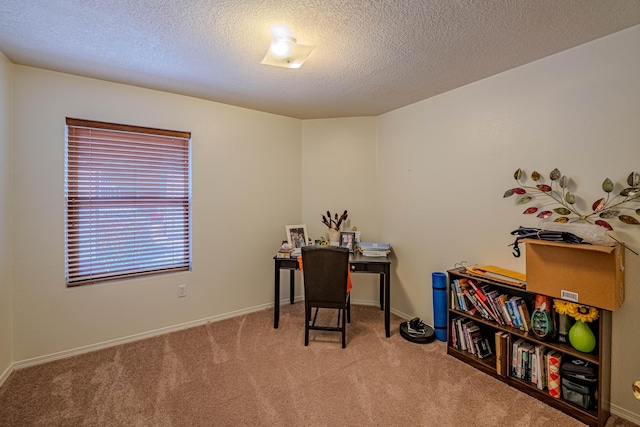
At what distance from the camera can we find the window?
2.50 m

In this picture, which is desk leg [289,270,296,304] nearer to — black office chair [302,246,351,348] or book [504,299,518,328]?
black office chair [302,246,351,348]

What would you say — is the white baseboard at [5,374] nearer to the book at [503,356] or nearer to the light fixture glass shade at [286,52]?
the light fixture glass shade at [286,52]

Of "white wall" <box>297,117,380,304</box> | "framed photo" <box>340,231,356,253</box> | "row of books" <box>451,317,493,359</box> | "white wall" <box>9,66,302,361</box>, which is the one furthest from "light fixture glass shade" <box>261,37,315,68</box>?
"row of books" <box>451,317,493,359</box>

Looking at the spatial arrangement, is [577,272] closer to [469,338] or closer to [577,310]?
[577,310]

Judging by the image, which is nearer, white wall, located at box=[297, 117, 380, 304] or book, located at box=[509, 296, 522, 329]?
book, located at box=[509, 296, 522, 329]

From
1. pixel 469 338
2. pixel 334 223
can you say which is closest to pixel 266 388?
pixel 469 338

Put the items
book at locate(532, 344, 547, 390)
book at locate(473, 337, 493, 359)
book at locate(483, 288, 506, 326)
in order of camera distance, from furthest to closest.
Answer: book at locate(473, 337, 493, 359)
book at locate(483, 288, 506, 326)
book at locate(532, 344, 547, 390)

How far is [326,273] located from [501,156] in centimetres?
176

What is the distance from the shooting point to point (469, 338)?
93.7 inches

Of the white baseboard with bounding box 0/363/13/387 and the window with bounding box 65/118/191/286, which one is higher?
the window with bounding box 65/118/191/286

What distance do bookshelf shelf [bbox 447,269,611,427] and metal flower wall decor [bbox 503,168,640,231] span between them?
0.57 meters

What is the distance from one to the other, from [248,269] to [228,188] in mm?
966

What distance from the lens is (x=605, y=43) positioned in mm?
1861

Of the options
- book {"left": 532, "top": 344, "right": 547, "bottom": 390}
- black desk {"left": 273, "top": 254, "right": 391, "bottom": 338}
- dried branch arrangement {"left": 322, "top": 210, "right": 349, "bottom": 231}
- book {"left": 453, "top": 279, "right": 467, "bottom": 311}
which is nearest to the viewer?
book {"left": 532, "top": 344, "right": 547, "bottom": 390}
